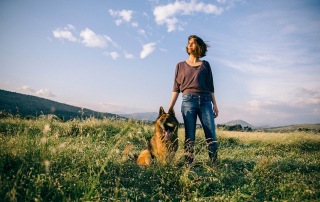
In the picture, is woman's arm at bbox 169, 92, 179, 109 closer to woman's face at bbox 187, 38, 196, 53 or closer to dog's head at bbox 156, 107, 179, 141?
dog's head at bbox 156, 107, 179, 141

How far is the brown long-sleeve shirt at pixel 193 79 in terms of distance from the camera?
9.93 feet

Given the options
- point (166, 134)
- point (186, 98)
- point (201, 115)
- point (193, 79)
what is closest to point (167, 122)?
point (166, 134)

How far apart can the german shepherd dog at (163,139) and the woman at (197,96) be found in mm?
312

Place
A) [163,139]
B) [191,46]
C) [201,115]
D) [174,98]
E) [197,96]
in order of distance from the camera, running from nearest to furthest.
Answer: [163,139]
[197,96]
[201,115]
[191,46]
[174,98]

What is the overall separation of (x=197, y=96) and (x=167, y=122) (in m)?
0.84

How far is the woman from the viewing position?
3.02 meters

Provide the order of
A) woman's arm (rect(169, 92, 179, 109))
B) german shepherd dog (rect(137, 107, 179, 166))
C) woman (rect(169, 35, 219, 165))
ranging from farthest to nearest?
1. woman's arm (rect(169, 92, 179, 109))
2. woman (rect(169, 35, 219, 165))
3. german shepherd dog (rect(137, 107, 179, 166))

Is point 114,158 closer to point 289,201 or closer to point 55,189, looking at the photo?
point 55,189

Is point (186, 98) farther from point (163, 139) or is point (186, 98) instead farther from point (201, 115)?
point (163, 139)

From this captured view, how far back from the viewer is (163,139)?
9.16 ft

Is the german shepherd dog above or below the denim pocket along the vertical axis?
below

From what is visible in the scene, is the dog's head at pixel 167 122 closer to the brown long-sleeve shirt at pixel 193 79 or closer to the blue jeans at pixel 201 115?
the blue jeans at pixel 201 115

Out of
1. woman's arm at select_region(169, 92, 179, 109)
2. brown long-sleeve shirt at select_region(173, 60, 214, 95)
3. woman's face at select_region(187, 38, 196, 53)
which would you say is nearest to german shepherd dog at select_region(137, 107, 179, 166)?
woman's arm at select_region(169, 92, 179, 109)

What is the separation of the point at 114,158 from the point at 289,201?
2.47 m
